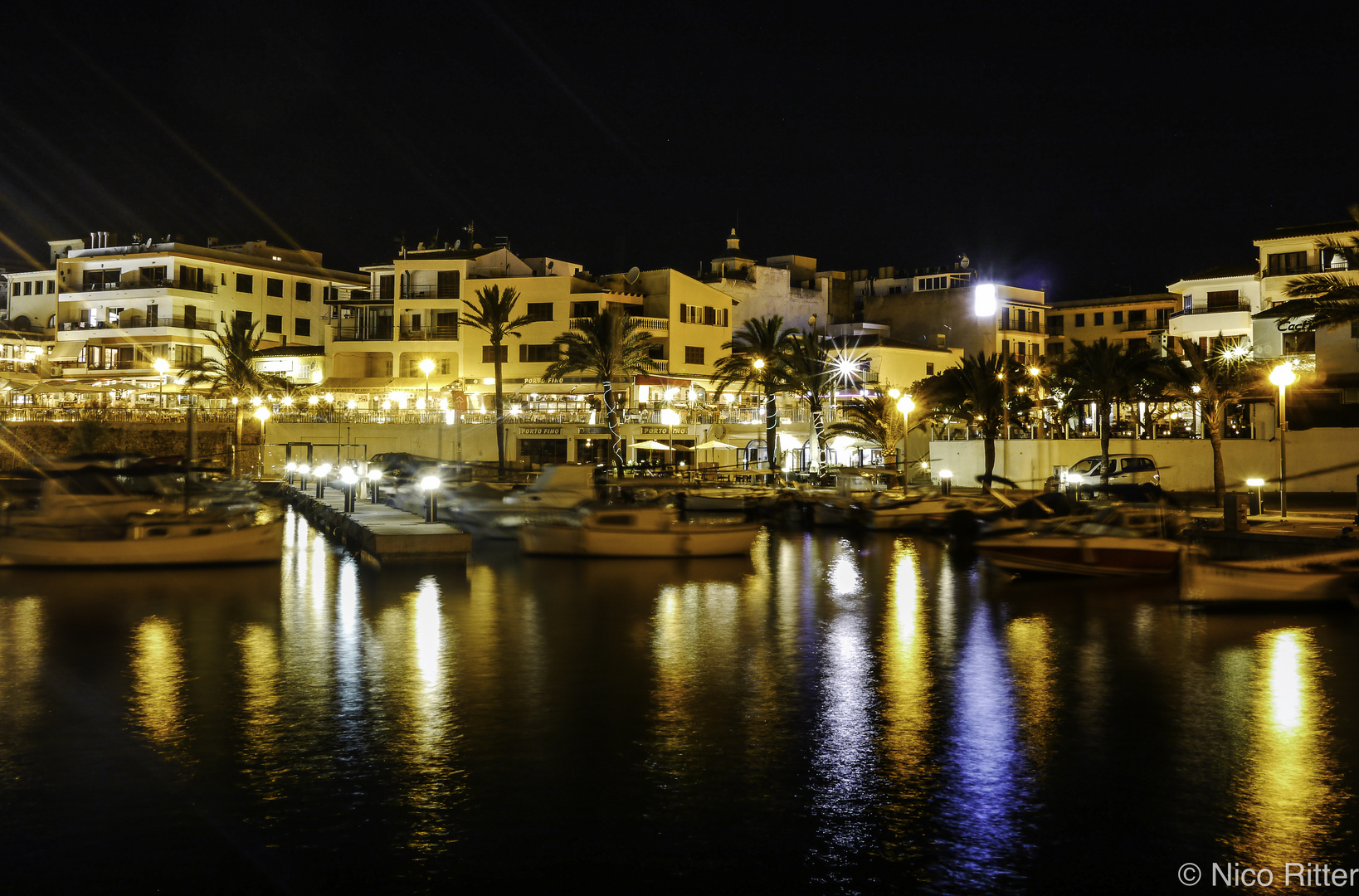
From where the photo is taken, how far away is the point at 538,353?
75312 mm

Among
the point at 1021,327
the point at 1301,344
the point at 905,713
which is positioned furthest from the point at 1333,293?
the point at 1021,327

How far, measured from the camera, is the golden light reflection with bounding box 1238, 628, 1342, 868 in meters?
8.59

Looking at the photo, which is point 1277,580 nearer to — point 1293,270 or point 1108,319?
point 1293,270

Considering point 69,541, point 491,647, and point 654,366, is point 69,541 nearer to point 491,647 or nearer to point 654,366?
point 491,647

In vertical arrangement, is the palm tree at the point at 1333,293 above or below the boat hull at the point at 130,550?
above

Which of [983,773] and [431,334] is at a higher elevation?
[431,334]

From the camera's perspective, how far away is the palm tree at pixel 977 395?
50888 mm

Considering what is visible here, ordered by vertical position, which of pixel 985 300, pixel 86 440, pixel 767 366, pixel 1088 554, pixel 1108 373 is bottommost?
pixel 1088 554

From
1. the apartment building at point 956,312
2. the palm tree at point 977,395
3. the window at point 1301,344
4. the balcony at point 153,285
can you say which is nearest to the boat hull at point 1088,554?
the palm tree at point 977,395

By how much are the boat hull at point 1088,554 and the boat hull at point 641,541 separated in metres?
7.28

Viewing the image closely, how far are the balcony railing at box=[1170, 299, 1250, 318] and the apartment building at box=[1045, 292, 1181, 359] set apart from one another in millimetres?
12740

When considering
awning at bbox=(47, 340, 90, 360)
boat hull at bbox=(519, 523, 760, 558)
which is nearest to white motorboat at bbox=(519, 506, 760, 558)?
boat hull at bbox=(519, 523, 760, 558)

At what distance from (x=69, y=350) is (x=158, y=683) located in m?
79.2

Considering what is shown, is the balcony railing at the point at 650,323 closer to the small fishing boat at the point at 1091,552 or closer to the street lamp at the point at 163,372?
the street lamp at the point at 163,372
